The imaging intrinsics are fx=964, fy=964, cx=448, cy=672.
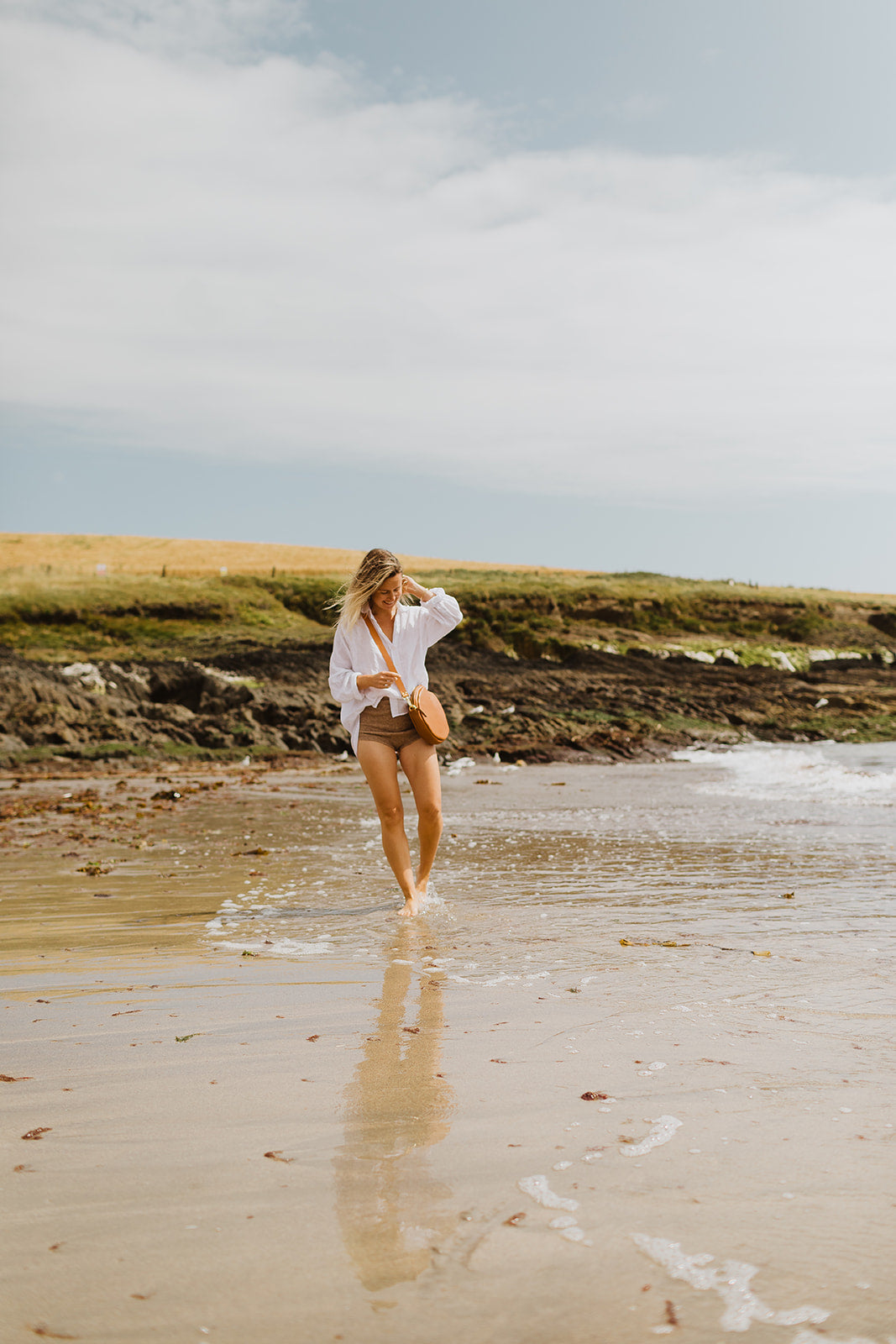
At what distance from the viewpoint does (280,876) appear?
253 inches

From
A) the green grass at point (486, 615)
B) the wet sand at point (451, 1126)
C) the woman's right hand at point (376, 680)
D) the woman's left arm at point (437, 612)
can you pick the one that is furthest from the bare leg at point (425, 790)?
the green grass at point (486, 615)

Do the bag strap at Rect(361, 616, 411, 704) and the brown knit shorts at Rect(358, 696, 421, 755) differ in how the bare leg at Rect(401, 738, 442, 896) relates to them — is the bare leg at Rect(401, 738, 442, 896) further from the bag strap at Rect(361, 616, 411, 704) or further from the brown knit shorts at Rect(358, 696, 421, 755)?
the bag strap at Rect(361, 616, 411, 704)

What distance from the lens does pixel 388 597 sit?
211 inches

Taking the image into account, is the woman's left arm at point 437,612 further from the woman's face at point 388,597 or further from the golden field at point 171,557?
the golden field at point 171,557

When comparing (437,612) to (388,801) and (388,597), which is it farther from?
(388,801)

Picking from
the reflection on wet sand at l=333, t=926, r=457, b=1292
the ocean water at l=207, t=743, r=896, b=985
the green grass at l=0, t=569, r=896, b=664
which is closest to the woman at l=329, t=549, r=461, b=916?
the ocean water at l=207, t=743, r=896, b=985

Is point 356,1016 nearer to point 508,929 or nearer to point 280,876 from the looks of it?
point 508,929

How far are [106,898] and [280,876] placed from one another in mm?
1194

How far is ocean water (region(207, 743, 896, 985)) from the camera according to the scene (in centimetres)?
451

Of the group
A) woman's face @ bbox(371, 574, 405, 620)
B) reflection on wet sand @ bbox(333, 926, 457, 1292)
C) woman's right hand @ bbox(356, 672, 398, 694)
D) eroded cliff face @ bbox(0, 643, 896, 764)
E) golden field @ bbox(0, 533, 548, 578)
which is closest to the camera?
reflection on wet sand @ bbox(333, 926, 457, 1292)

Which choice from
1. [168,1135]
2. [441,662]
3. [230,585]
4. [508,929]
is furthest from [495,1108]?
[230,585]

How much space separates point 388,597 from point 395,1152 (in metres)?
3.49

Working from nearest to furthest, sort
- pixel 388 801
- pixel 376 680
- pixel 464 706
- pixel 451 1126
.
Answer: pixel 451 1126 → pixel 376 680 → pixel 388 801 → pixel 464 706

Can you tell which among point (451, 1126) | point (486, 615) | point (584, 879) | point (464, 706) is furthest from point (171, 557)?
point (451, 1126)
